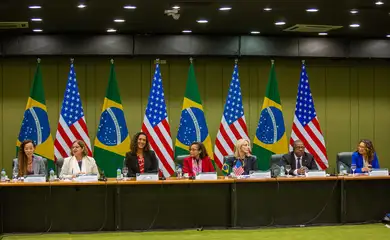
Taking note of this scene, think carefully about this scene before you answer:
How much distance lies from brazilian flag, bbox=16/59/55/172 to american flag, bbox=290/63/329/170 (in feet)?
13.2

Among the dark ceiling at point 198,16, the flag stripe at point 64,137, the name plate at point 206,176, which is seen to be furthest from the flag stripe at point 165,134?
the name plate at point 206,176

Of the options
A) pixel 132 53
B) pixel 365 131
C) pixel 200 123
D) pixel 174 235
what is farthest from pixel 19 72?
pixel 365 131

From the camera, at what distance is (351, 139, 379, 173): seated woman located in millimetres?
8484

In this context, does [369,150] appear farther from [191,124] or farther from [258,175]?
[191,124]

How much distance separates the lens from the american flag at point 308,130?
10.5 m

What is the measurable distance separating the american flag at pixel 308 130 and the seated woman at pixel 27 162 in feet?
14.6

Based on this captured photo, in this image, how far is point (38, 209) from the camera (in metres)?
7.45

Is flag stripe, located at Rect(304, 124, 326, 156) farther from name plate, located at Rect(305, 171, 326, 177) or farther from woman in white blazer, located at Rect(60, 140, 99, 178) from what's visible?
woman in white blazer, located at Rect(60, 140, 99, 178)

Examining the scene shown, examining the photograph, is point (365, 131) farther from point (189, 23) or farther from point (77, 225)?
point (77, 225)

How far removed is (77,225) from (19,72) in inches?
179

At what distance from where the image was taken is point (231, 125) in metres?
10.6

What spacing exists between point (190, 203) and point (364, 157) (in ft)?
8.45

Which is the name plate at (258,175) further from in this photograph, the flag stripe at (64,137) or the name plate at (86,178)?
the flag stripe at (64,137)

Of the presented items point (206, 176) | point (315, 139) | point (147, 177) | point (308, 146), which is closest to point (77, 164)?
point (147, 177)
